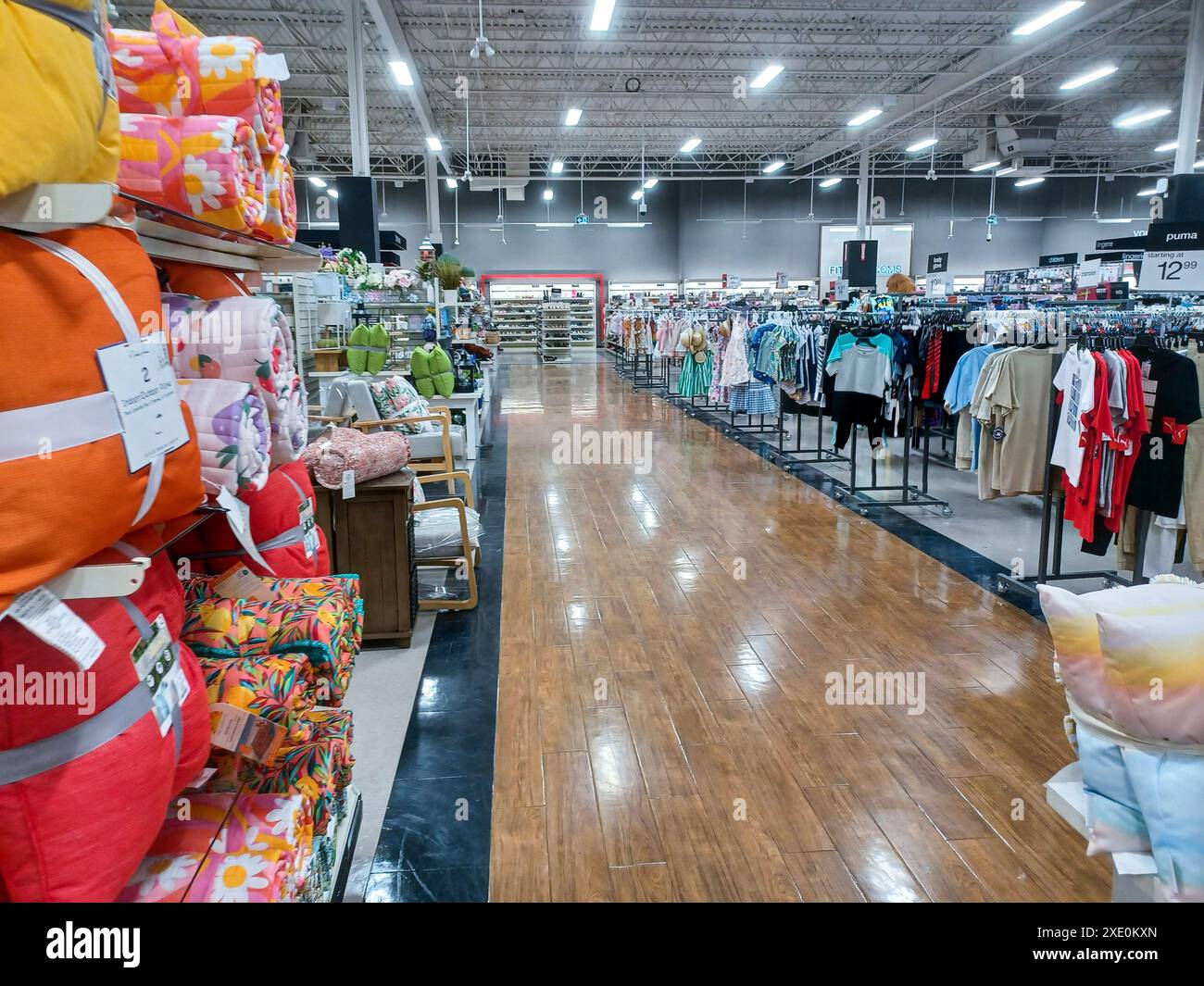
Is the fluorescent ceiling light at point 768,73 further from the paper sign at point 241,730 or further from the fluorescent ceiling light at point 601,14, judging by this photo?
the paper sign at point 241,730

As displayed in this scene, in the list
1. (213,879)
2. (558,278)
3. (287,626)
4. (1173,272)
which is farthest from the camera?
(558,278)

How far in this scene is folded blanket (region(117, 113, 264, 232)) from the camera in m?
1.34

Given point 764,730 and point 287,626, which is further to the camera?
point 764,730

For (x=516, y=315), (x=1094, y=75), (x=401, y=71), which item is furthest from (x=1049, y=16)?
(x=516, y=315)

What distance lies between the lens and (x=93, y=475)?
35.4 inches

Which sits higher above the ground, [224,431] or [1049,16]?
[1049,16]

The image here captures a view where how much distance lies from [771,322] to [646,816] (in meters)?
6.53

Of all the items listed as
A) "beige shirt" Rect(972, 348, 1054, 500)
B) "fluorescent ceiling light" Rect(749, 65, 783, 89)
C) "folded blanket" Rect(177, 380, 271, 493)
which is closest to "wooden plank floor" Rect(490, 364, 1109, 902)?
"beige shirt" Rect(972, 348, 1054, 500)

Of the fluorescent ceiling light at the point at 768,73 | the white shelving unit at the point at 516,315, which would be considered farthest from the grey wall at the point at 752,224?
the fluorescent ceiling light at the point at 768,73

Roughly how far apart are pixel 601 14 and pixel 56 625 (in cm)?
1022

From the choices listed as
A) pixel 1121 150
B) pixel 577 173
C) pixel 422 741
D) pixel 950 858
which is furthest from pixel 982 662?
pixel 1121 150

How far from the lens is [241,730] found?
132 cm

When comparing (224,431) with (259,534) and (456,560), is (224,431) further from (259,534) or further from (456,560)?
(456,560)
